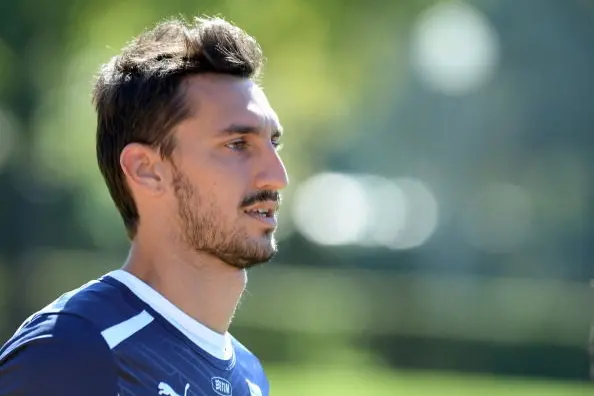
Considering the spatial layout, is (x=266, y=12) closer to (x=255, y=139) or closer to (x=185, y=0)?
(x=185, y=0)

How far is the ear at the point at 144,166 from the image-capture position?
3.40 meters

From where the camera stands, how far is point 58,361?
2.96 metres

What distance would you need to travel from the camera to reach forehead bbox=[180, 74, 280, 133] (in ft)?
11.2

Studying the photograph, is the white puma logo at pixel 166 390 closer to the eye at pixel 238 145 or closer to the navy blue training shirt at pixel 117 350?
the navy blue training shirt at pixel 117 350

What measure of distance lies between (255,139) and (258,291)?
1580 centimetres

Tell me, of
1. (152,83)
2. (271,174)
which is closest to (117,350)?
(271,174)

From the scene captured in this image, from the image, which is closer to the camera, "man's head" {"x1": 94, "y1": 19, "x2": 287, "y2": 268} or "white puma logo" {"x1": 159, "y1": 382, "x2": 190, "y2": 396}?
"white puma logo" {"x1": 159, "y1": 382, "x2": 190, "y2": 396}

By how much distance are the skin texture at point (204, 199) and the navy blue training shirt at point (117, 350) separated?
0.07 metres

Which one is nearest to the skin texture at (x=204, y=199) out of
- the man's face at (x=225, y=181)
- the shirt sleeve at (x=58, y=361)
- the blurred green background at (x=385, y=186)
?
the man's face at (x=225, y=181)

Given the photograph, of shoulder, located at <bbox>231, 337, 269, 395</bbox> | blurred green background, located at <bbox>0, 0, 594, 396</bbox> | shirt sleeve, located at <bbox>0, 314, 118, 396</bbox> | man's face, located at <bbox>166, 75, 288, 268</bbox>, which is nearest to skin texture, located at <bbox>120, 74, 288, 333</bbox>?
man's face, located at <bbox>166, 75, 288, 268</bbox>

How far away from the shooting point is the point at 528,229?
2781 cm

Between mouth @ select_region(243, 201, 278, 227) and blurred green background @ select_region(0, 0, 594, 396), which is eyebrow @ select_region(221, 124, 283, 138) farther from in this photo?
blurred green background @ select_region(0, 0, 594, 396)

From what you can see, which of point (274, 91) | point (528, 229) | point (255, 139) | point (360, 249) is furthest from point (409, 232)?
point (255, 139)

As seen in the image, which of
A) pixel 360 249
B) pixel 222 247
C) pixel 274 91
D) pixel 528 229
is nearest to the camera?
pixel 222 247
